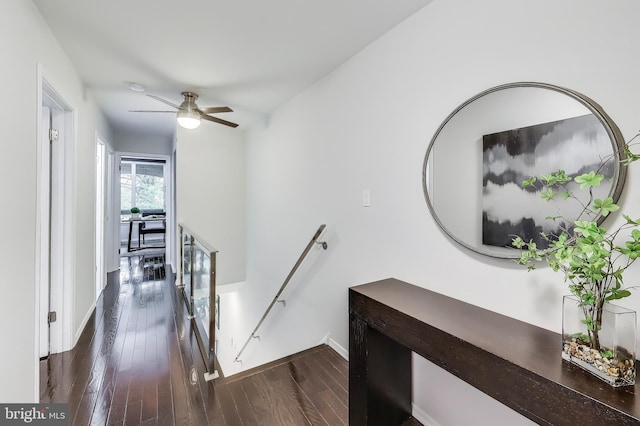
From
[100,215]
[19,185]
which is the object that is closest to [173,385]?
[19,185]

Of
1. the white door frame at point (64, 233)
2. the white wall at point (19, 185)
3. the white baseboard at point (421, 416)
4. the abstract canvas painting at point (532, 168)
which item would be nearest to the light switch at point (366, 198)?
the abstract canvas painting at point (532, 168)

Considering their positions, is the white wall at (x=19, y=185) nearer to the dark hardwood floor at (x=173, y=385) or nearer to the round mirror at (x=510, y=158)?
the dark hardwood floor at (x=173, y=385)

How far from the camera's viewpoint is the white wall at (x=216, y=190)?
441cm

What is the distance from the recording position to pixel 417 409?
5.69 feet

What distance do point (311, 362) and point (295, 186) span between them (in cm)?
183

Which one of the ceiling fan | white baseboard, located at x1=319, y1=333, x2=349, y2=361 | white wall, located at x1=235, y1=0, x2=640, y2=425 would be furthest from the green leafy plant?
the ceiling fan

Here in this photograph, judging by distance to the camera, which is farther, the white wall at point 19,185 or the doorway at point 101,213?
the doorway at point 101,213

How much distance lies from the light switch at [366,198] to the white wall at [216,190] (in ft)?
10.4

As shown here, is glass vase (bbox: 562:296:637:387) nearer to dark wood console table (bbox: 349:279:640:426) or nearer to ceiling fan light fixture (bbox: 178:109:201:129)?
dark wood console table (bbox: 349:279:640:426)

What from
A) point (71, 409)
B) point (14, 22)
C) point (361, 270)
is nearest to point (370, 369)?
point (361, 270)

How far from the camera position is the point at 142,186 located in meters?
8.13

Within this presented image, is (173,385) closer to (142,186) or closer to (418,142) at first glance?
(418,142)

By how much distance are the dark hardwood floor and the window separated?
6051 millimetres

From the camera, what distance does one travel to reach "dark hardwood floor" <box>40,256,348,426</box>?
67.5 inches
